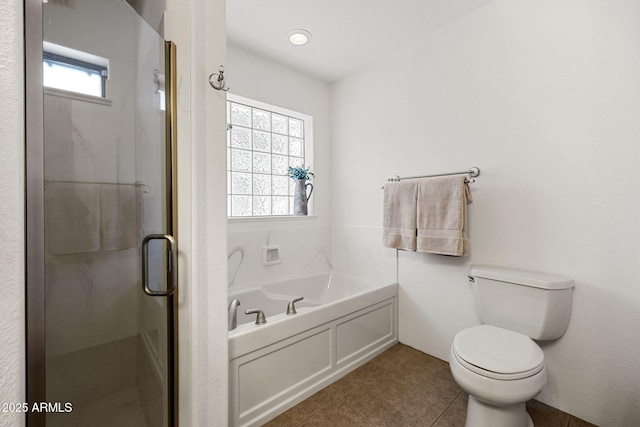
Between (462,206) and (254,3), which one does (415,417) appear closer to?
(462,206)

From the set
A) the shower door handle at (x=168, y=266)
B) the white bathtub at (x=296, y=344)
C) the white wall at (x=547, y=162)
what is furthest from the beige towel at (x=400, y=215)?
the shower door handle at (x=168, y=266)

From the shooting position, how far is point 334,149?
2924 mm

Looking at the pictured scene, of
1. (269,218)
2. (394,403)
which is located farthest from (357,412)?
(269,218)

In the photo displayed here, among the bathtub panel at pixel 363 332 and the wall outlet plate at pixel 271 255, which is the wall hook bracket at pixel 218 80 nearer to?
the wall outlet plate at pixel 271 255

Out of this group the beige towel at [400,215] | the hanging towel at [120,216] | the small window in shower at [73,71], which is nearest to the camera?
the small window in shower at [73,71]

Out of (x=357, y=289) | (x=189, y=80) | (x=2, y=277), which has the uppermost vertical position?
(x=189, y=80)

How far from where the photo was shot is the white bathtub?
4.69ft

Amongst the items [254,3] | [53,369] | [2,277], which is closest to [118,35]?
[2,277]

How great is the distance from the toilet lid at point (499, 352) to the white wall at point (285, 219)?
1575mm

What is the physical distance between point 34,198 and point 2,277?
0.19m

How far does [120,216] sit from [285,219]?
1685 mm

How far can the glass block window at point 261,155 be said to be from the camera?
98.5 inches

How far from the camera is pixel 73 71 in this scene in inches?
30.2

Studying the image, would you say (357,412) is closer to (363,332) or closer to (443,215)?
(363,332)
